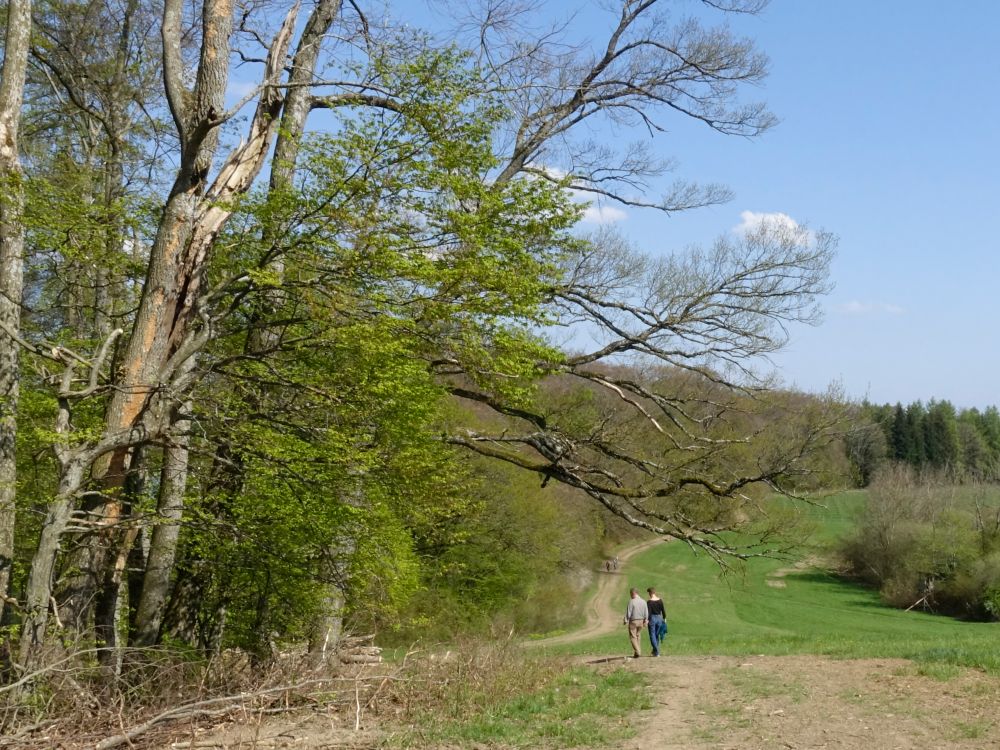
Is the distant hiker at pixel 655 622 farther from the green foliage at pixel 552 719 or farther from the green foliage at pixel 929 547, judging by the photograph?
the green foliage at pixel 929 547

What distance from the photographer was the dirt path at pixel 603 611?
32.2 m

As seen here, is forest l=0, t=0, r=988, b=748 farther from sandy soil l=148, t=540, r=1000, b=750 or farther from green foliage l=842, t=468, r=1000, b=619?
green foliage l=842, t=468, r=1000, b=619

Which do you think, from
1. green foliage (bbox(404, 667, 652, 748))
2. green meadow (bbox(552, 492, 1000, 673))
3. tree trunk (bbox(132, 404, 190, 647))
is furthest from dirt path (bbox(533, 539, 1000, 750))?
tree trunk (bbox(132, 404, 190, 647))

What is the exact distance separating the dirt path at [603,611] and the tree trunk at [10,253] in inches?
778

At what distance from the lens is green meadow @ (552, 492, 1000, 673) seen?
50.0 ft

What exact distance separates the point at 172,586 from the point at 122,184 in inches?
304

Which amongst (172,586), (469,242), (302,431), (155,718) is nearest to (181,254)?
(302,431)

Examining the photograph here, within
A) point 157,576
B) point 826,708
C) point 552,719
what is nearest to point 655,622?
point 826,708

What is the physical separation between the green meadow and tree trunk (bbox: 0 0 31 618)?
962 centimetres

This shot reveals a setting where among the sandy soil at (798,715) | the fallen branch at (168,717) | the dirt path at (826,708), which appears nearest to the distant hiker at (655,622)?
the dirt path at (826,708)

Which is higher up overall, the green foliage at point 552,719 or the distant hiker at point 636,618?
the distant hiker at point 636,618

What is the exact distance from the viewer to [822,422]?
45.5 feet

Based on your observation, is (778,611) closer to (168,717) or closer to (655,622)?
(655,622)

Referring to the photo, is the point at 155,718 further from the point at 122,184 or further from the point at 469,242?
the point at 122,184
